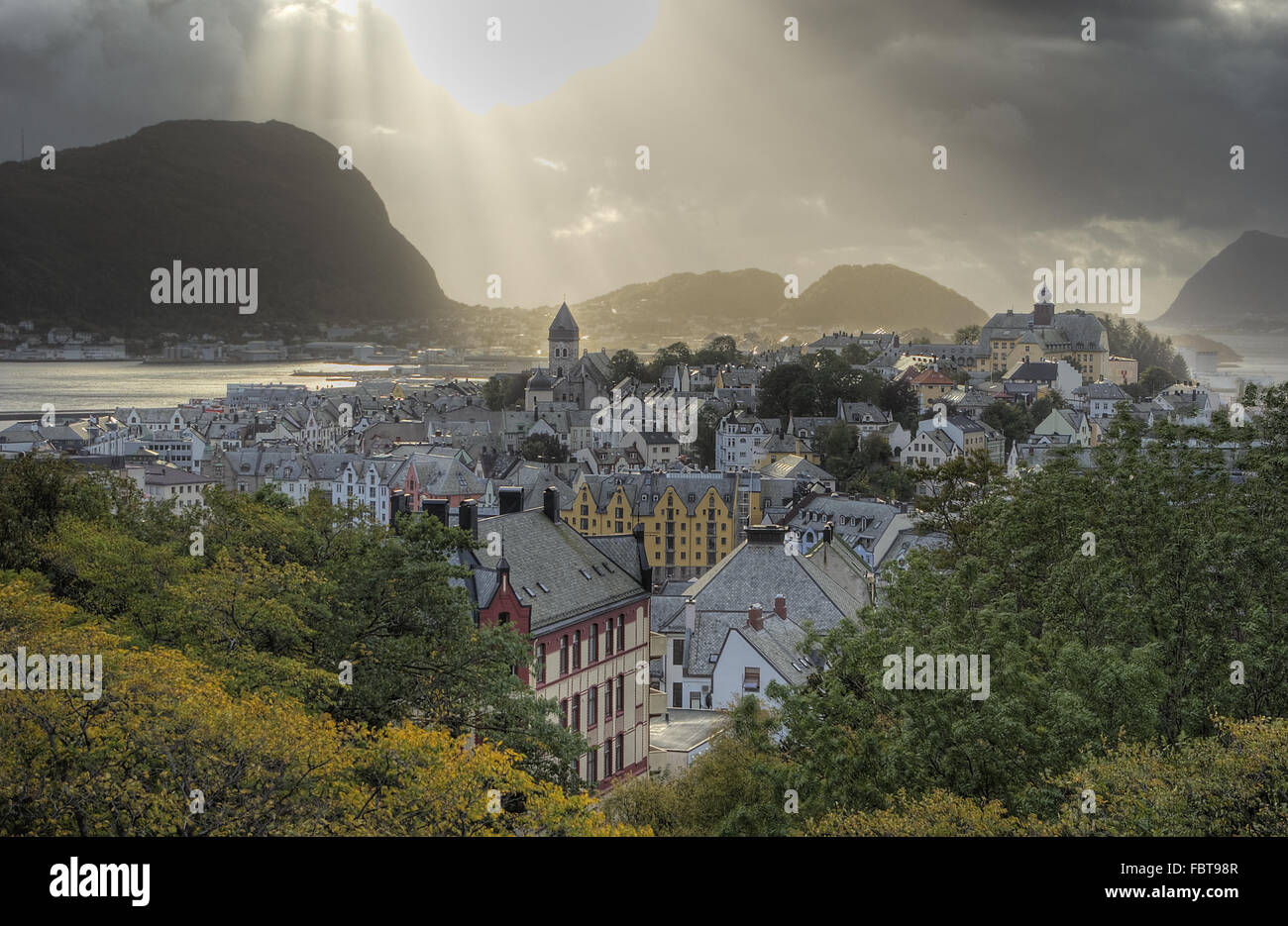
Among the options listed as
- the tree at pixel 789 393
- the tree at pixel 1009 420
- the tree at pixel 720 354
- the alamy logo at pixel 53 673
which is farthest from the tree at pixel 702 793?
the tree at pixel 720 354

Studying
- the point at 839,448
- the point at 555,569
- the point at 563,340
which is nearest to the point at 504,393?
the point at 563,340

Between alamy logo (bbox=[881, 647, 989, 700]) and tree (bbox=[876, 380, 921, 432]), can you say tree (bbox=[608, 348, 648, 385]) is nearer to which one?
tree (bbox=[876, 380, 921, 432])

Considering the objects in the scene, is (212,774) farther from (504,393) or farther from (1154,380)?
(504,393)
